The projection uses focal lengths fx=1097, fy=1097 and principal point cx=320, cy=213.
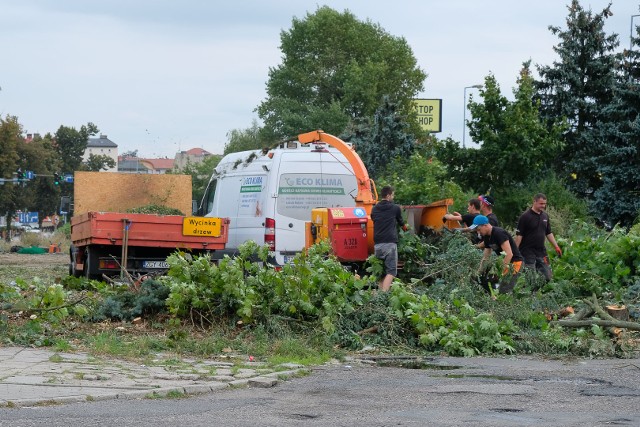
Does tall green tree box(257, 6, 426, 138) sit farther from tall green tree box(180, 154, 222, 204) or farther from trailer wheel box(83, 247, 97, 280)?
trailer wheel box(83, 247, 97, 280)

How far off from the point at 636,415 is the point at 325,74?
74.1 m

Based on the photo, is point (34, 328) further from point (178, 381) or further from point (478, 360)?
point (478, 360)

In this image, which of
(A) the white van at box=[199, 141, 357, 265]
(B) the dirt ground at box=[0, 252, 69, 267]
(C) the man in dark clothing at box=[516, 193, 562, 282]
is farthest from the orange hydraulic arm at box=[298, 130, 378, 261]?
(B) the dirt ground at box=[0, 252, 69, 267]

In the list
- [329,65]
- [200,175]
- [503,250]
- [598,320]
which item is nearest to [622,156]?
[503,250]

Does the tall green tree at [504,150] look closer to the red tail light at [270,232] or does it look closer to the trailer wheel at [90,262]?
the red tail light at [270,232]

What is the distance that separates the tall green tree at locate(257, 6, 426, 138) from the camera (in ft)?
256

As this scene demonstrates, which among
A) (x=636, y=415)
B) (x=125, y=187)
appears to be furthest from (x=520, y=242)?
(x=125, y=187)

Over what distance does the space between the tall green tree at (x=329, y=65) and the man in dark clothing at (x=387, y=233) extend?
6053 centimetres

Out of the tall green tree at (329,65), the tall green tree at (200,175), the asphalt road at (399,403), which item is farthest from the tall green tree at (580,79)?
the tall green tree at (200,175)

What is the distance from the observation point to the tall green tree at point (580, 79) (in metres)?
44.8

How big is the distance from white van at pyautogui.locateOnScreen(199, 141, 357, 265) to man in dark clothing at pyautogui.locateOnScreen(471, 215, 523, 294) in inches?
220

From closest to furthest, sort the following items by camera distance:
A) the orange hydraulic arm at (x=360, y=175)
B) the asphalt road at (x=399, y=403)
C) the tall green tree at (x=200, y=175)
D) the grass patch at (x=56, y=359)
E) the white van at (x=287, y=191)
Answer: the asphalt road at (x=399, y=403)
the grass patch at (x=56, y=359)
the orange hydraulic arm at (x=360, y=175)
the white van at (x=287, y=191)
the tall green tree at (x=200, y=175)

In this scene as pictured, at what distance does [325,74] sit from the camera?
80.8 metres

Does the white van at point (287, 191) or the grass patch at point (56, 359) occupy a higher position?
the white van at point (287, 191)
